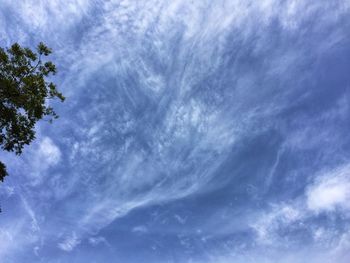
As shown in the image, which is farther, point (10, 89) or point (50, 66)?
point (50, 66)

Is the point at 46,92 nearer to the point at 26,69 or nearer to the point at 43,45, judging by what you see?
the point at 26,69

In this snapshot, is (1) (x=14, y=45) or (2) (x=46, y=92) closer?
(1) (x=14, y=45)

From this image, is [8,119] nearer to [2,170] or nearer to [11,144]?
[11,144]

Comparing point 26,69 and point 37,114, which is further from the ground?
point 26,69

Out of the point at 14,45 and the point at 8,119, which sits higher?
the point at 14,45

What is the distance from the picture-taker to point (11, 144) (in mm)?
26859

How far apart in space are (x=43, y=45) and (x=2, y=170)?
11515 mm

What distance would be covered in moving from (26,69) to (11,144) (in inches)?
278

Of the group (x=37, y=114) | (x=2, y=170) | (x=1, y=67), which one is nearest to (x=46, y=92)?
(x=37, y=114)

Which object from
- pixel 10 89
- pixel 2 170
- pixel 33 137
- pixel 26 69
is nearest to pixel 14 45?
pixel 26 69

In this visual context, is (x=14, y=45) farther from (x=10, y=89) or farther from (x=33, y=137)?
(x=33, y=137)

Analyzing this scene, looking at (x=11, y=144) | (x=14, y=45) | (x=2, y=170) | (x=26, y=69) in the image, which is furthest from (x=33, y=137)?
(x=14, y=45)

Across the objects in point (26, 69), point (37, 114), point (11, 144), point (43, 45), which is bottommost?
point (11, 144)

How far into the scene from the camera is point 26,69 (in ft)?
83.8
